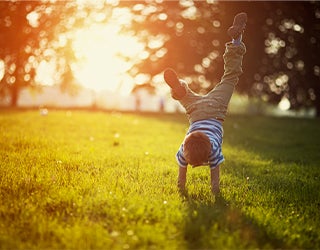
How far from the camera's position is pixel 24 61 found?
2738 cm

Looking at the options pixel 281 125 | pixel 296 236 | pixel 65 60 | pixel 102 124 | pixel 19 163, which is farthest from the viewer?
pixel 65 60

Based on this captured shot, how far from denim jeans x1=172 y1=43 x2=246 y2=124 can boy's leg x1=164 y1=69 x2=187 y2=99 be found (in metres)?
0.07

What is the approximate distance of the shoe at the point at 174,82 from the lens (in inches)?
233

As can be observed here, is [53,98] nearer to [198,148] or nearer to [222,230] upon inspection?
[198,148]

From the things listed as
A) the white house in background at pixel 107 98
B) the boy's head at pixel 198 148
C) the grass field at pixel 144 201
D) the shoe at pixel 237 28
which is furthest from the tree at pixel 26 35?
the boy's head at pixel 198 148

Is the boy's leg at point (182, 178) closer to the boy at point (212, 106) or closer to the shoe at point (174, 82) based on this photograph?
the boy at point (212, 106)

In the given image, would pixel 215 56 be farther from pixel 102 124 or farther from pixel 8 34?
pixel 8 34

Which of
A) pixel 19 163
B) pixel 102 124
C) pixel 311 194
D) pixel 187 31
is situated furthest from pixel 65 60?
pixel 311 194

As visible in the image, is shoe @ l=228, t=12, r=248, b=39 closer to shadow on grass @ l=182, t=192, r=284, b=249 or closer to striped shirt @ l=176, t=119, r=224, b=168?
striped shirt @ l=176, t=119, r=224, b=168

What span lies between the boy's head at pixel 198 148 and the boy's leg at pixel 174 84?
3.55 feet

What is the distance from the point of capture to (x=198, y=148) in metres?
5.14

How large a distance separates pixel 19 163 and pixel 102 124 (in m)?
10.1

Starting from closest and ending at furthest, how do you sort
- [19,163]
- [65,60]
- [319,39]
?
1. [19,163]
2. [319,39]
3. [65,60]

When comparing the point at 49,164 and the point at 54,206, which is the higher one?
the point at 54,206
